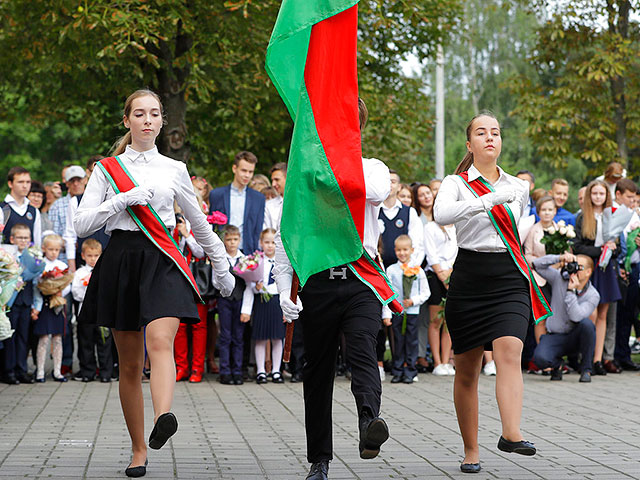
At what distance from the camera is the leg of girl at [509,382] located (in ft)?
20.3

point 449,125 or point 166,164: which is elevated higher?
point 449,125

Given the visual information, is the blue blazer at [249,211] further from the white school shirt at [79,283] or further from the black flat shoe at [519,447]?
the black flat shoe at [519,447]

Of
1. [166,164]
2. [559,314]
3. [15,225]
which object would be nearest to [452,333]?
[166,164]

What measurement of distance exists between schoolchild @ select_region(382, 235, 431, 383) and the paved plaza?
22.6 inches

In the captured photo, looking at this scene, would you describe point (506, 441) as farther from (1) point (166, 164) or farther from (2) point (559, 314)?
(2) point (559, 314)

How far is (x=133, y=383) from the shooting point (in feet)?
21.0

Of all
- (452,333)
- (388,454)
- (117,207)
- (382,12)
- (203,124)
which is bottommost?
(388,454)

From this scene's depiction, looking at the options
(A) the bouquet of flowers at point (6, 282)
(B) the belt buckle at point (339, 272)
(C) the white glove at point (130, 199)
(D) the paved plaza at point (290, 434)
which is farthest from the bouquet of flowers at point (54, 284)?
(B) the belt buckle at point (339, 272)

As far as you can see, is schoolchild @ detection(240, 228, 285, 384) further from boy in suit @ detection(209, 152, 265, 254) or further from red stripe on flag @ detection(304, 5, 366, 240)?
red stripe on flag @ detection(304, 5, 366, 240)

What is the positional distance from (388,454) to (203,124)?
15.0 meters

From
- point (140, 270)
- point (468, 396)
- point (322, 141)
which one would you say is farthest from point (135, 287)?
point (468, 396)

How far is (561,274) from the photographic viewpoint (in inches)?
499

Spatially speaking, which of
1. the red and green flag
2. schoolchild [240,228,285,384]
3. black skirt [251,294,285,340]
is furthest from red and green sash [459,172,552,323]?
black skirt [251,294,285,340]

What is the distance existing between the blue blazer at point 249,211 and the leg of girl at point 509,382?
22.0 ft
